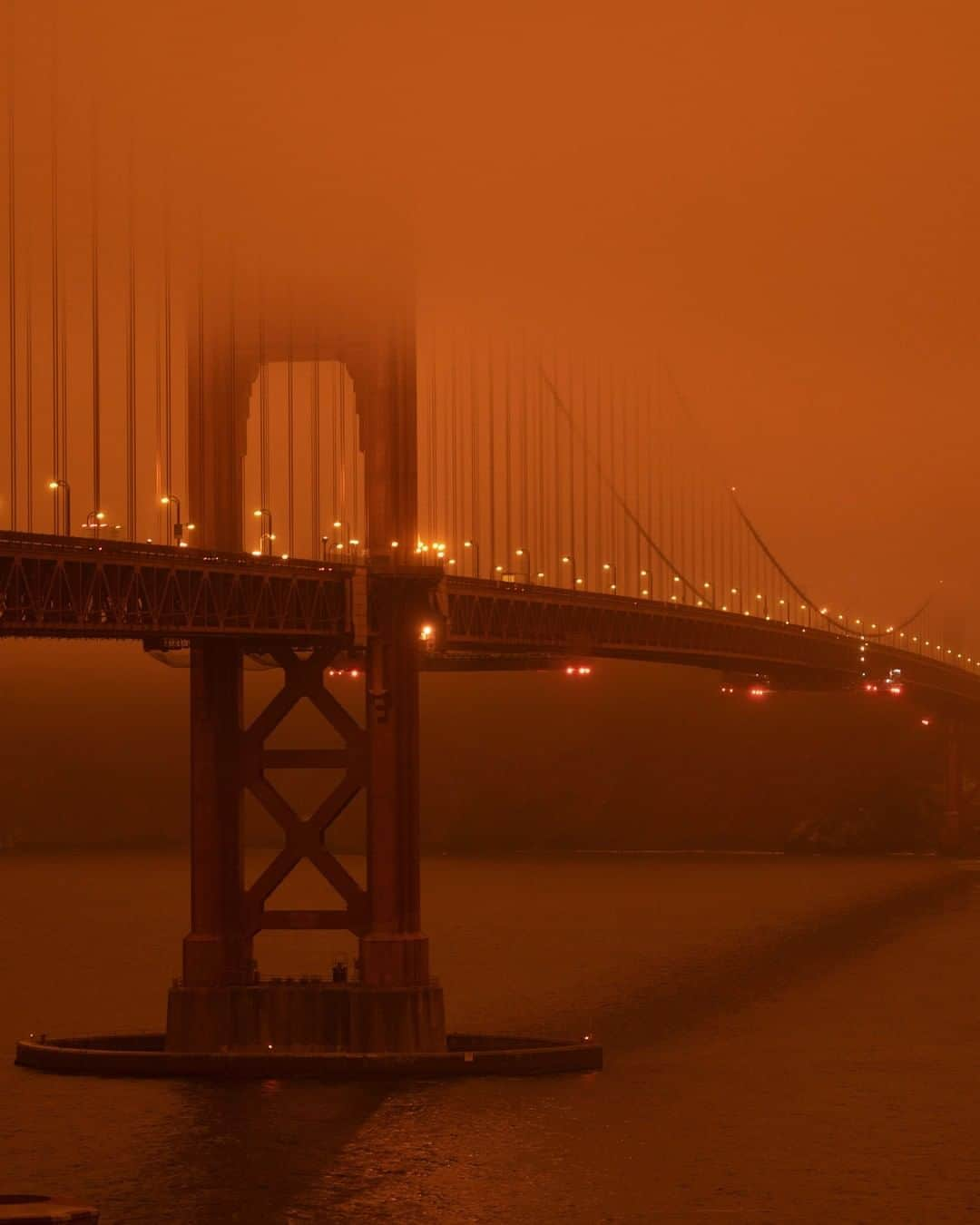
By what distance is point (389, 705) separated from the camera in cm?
3450

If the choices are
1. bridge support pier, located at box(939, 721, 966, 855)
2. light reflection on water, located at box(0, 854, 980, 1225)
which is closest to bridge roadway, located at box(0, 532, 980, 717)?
light reflection on water, located at box(0, 854, 980, 1225)

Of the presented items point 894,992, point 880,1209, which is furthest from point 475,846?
point 880,1209

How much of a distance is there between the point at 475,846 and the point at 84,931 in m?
48.1

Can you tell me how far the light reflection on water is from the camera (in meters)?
29.6

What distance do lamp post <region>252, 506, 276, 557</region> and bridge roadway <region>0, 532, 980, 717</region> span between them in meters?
0.38

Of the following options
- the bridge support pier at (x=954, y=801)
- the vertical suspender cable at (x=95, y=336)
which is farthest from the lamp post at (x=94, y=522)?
the bridge support pier at (x=954, y=801)

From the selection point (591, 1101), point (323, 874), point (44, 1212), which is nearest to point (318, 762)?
point (323, 874)

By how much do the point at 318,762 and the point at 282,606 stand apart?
236 cm

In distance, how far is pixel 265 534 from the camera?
113ft

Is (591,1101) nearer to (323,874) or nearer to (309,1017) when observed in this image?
(309,1017)

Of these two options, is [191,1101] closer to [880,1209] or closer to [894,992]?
[880,1209]

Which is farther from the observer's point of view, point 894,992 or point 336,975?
point 894,992

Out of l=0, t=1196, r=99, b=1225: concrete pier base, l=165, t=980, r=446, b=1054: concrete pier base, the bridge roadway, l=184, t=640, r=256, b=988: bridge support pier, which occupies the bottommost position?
l=0, t=1196, r=99, b=1225: concrete pier base

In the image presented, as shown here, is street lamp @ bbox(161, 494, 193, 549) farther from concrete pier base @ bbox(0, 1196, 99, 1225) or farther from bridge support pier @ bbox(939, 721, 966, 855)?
bridge support pier @ bbox(939, 721, 966, 855)
